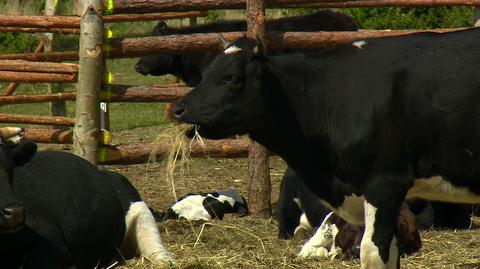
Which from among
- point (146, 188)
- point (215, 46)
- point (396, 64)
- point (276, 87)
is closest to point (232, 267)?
point (276, 87)

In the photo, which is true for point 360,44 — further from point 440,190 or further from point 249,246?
point 249,246

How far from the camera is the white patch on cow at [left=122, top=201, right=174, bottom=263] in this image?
6.27 meters

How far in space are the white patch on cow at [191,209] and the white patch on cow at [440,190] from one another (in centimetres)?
275

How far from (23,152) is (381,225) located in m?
2.01

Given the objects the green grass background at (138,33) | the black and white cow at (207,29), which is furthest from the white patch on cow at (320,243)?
the green grass background at (138,33)

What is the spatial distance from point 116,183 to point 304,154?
1.19 metres

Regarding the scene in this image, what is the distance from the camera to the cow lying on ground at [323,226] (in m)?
6.80

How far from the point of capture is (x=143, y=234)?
631cm

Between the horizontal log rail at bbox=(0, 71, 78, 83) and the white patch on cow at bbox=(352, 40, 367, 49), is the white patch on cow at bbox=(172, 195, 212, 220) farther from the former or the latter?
the white patch on cow at bbox=(352, 40, 367, 49)

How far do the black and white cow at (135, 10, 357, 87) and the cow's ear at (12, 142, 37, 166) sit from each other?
299 inches

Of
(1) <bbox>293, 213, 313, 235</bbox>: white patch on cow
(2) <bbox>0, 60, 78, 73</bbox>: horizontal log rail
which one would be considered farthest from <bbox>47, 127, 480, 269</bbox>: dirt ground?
(2) <bbox>0, 60, 78, 73</bbox>: horizontal log rail

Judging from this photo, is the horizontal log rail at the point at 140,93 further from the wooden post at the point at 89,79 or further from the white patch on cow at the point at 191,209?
the white patch on cow at the point at 191,209

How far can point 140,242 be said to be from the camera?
20.7ft

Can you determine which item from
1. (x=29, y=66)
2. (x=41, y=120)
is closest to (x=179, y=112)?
(x=29, y=66)
